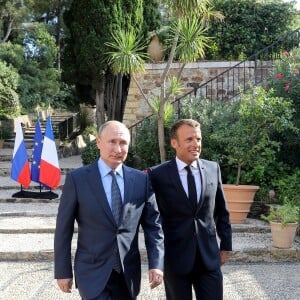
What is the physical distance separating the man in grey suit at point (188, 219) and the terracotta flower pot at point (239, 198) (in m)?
4.01

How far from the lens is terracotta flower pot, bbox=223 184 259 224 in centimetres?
735

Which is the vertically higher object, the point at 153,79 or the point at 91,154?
the point at 153,79

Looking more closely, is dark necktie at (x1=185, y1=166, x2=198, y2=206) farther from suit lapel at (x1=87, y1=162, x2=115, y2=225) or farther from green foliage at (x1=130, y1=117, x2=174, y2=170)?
green foliage at (x1=130, y1=117, x2=174, y2=170)

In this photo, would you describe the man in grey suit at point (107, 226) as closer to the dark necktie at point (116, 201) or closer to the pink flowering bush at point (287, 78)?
the dark necktie at point (116, 201)

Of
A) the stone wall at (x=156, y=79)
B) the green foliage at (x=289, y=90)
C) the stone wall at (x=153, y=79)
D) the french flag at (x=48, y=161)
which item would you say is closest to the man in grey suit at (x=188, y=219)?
the green foliage at (x=289, y=90)

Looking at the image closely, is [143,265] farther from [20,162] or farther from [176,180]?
[20,162]

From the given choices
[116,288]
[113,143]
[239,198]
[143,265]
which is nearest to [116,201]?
[113,143]

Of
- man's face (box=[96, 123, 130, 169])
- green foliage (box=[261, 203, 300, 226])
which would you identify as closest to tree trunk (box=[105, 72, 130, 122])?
green foliage (box=[261, 203, 300, 226])

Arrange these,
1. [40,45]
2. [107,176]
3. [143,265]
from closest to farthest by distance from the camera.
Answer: [107,176]
[143,265]
[40,45]

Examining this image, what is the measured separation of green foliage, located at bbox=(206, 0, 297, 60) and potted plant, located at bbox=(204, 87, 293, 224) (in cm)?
589

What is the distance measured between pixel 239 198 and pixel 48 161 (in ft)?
11.5

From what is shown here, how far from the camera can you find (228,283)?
5.34 metres

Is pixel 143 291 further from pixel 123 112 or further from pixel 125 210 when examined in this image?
pixel 123 112

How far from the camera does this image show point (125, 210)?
2902 millimetres
